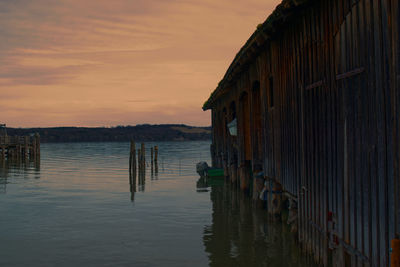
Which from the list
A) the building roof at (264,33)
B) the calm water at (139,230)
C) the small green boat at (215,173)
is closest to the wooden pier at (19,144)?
the small green boat at (215,173)

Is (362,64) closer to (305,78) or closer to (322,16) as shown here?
(322,16)

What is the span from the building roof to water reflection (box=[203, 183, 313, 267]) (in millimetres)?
5660

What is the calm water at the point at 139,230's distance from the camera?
37.3 ft

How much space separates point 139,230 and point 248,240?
13.0 feet

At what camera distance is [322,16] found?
834cm

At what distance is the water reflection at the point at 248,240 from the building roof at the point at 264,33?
5660 millimetres

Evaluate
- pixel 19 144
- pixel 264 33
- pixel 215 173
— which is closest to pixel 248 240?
pixel 264 33

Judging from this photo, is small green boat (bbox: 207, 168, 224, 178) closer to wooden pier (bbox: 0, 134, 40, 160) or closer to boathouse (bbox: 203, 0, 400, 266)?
boathouse (bbox: 203, 0, 400, 266)

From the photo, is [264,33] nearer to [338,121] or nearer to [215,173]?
[338,121]

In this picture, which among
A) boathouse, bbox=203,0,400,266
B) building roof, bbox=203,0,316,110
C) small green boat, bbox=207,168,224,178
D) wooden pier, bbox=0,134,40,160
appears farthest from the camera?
wooden pier, bbox=0,134,40,160

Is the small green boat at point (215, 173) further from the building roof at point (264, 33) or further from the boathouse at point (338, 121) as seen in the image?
the boathouse at point (338, 121)

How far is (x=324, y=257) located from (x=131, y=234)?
24.2 feet

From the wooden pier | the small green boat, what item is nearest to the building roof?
the small green boat

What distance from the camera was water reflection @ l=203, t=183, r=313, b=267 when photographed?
35.8ft
